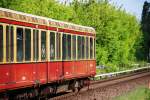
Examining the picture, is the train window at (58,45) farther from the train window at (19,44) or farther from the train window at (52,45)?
the train window at (19,44)

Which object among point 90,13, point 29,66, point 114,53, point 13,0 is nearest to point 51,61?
point 29,66

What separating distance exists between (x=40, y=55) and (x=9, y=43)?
2693 millimetres

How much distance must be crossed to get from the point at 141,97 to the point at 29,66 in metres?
7.63

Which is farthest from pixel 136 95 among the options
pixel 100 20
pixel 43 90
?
pixel 100 20

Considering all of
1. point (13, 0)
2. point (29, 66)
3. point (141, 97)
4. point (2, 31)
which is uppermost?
point (13, 0)

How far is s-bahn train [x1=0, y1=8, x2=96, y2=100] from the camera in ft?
54.2

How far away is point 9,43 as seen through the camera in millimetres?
16516

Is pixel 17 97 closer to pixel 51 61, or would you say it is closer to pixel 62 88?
pixel 51 61

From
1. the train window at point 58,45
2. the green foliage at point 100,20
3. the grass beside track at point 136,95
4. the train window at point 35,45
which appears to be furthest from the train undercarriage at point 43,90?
the green foliage at point 100,20

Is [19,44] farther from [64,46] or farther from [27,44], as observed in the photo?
[64,46]

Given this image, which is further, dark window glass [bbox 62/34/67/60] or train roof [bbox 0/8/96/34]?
dark window glass [bbox 62/34/67/60]

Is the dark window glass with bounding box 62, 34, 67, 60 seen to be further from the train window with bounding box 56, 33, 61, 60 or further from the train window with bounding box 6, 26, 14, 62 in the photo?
the train window with bounding box 6, 26, 14, 62

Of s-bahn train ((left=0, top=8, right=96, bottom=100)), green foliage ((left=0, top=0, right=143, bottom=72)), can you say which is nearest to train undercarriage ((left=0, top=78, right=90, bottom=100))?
s-bahn train ((left=0, top=8, right=96, bottom=100))

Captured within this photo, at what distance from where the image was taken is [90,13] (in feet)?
149
